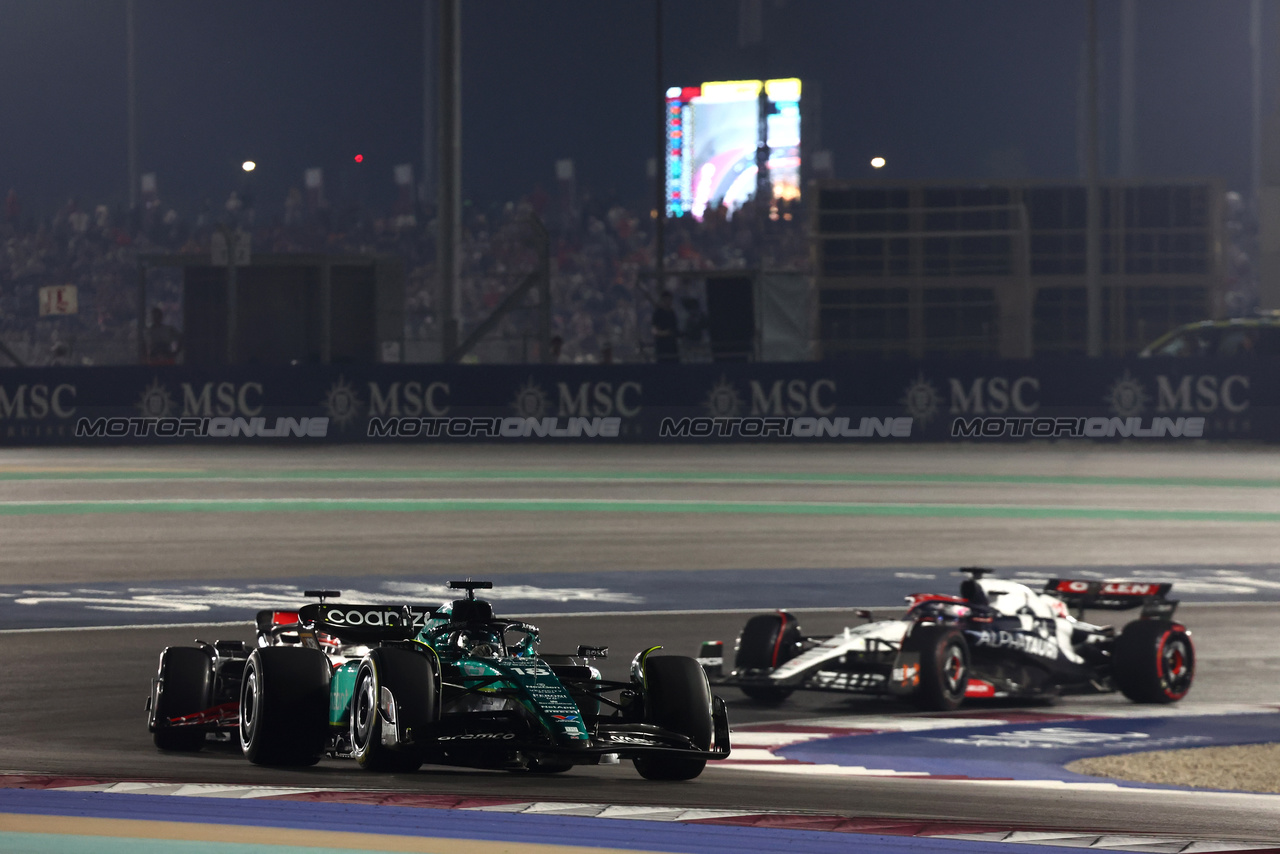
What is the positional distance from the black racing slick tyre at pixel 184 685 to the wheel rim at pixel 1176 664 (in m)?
6.33

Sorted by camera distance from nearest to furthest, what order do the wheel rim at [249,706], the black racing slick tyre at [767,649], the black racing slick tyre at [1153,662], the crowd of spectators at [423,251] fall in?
the wheel rim at [249,706] → the black racing slick tyre at [767,649] → the black racing slick tyre at [1153,662] → the crowd of spectators at [423,251]

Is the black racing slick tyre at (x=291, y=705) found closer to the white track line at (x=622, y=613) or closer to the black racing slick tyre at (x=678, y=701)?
the black racing slick tyre at (x=678, y=701)

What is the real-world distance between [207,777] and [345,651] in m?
0.83

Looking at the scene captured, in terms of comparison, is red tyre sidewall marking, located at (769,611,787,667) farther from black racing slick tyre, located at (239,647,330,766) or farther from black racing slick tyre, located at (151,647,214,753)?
black racing slick tyre, located at (239,647,330,766)

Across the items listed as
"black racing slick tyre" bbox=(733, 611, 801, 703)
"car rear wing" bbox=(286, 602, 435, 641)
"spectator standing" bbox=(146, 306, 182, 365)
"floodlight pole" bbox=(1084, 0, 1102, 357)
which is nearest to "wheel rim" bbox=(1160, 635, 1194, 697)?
"black racing slick tyre" bbox=(733, 611, 801, 703)

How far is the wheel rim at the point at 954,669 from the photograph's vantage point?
11102mm

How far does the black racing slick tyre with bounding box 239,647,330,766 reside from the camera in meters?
7.04

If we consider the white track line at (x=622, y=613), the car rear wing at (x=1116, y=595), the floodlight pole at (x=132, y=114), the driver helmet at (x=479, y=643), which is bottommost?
the white track line at (x=622, y=613)

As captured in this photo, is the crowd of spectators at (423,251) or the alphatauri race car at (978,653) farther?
the crowd of spectators at (423,251)

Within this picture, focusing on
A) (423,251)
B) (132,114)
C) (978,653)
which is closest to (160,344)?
(423,251)

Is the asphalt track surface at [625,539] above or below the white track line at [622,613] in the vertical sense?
above

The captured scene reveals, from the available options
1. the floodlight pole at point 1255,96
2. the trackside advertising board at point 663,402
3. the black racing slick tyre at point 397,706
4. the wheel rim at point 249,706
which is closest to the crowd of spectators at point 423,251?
the trackside advertising board at point 663,402

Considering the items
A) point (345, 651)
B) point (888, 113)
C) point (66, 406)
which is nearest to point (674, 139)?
point (888, 113)

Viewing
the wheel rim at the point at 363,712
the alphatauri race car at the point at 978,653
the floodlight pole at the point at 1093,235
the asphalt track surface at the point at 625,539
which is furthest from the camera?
the floodlight pole at the point at 1093,235
